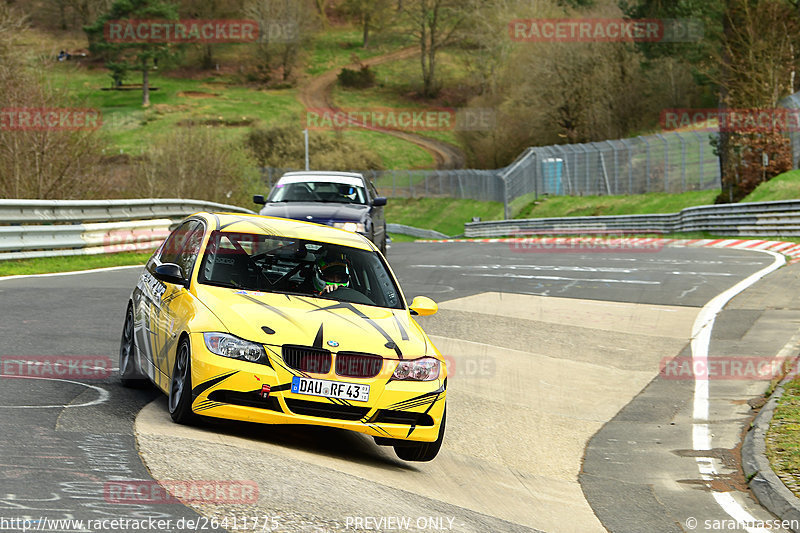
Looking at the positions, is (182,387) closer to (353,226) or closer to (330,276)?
(330,276)

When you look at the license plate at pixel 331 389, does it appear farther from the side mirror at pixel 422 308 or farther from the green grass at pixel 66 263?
the green grass at pixel 66 263

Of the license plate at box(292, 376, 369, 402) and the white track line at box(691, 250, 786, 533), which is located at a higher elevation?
the license plate at box(292, 376, 369, 402)

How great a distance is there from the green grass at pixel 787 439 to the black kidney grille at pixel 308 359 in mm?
3458

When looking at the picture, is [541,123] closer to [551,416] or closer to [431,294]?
[431,294]

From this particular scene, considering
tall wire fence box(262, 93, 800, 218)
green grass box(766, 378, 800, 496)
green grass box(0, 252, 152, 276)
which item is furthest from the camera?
tall wire fence box(262, 93, 800, 218)

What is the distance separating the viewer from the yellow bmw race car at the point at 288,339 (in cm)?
711

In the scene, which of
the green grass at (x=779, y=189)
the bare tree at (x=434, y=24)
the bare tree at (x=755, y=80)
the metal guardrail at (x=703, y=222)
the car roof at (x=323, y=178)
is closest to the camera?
the car roof at (x=323, y=178)

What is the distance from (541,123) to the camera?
247 ft

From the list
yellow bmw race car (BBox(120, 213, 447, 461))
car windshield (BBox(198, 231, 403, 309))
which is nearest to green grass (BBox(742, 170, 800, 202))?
car windshield (BBox(198, 231, 403, 309))

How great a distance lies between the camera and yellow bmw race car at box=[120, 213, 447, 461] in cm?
711

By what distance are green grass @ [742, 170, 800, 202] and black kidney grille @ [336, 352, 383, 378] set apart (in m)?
32.1

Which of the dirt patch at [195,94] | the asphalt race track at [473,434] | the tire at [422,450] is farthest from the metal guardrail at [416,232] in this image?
the dirt patch at [195,94]

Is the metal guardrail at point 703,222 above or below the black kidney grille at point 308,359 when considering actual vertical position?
below

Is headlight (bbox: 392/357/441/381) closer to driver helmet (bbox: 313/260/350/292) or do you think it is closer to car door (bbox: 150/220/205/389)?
driver helmet (bbox: 313/260/350/292)
